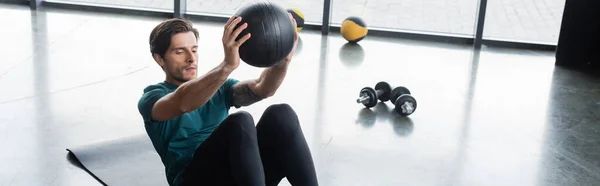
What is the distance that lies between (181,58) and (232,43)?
0.27m

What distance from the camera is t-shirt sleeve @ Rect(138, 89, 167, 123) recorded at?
6.52ft

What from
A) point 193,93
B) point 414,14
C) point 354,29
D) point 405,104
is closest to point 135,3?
point 354,29

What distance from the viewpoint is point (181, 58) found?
2.09m

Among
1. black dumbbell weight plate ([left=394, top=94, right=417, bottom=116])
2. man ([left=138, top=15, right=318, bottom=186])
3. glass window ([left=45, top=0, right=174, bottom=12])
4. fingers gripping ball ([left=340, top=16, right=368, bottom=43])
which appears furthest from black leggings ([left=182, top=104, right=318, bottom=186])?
glass window ([left=45, top=0, right=174, bottom=12])

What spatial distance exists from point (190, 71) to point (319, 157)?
1082 mm

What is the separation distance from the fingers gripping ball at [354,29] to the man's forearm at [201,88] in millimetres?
3250

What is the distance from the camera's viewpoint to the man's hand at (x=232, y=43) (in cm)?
186

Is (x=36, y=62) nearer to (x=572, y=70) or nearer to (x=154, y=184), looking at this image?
(x=154, y=184)

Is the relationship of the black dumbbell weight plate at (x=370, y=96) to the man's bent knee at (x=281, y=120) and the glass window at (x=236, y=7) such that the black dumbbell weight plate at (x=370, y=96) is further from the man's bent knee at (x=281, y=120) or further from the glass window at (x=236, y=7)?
the glass window at (x=236, y=7)

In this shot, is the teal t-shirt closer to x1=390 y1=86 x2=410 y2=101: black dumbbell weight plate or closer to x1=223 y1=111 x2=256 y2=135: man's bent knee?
x1=223 y1=111 x2=256 y2=135: man's bent knee

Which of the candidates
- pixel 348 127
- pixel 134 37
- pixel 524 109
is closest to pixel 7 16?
pixel 134 37

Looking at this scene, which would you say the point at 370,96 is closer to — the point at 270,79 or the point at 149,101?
the point at 270,79

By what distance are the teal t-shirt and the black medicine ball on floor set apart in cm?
22

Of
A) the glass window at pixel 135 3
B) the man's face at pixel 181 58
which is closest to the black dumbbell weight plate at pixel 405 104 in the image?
the man's face at pixel 181 58
